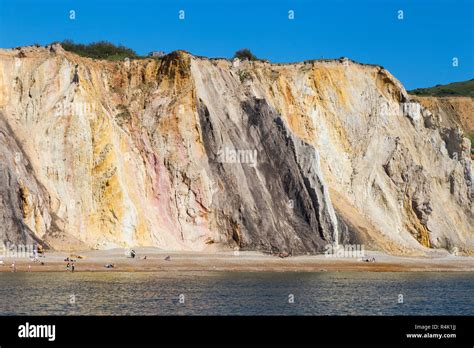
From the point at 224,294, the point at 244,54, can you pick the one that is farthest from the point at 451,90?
the point at 224,294

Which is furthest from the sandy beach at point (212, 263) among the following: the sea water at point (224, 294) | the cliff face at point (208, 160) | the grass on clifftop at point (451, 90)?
the grass on clifftop at point (451, 90)

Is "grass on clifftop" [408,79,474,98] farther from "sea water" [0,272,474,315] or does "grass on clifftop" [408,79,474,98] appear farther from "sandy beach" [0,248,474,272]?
"sea water" [0,272,474,315]

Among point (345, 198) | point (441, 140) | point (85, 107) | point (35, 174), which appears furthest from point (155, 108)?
point (441, 140)

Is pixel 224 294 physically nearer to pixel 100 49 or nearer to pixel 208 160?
pixel 208 160

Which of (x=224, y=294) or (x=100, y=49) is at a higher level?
(x=100, y=49)

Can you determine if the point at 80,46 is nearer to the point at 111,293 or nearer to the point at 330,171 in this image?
the point at 330,171
